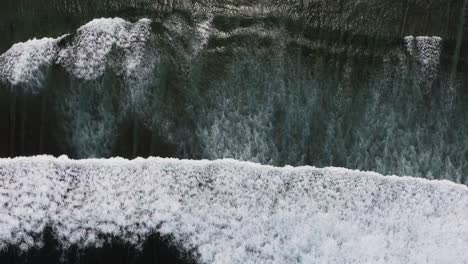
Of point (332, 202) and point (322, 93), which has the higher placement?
point (322, 93)

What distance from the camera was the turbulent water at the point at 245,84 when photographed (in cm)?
436

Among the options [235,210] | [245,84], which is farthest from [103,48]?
[235,210]

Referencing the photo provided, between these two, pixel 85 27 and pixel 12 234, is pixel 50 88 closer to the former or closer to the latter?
pixel 85 27

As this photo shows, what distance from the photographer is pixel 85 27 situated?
4.36 m

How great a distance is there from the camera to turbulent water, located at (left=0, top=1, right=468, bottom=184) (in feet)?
14.3

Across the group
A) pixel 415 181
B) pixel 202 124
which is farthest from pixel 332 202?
pixel 202 124

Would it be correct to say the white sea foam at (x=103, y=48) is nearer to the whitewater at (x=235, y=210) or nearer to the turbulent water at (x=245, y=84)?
the turbulent water at (x=245, y=84)

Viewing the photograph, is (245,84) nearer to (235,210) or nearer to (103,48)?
(235,210)

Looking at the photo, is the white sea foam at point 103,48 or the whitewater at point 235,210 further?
the white sea foam at point 103,48

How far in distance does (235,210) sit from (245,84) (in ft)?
2.56

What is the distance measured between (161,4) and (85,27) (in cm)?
48

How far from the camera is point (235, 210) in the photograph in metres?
4.11

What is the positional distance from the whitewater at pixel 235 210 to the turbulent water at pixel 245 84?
0.23 metres

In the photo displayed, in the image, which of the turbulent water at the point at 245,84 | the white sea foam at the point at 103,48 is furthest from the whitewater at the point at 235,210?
the white sea foam at the point at 103,48
